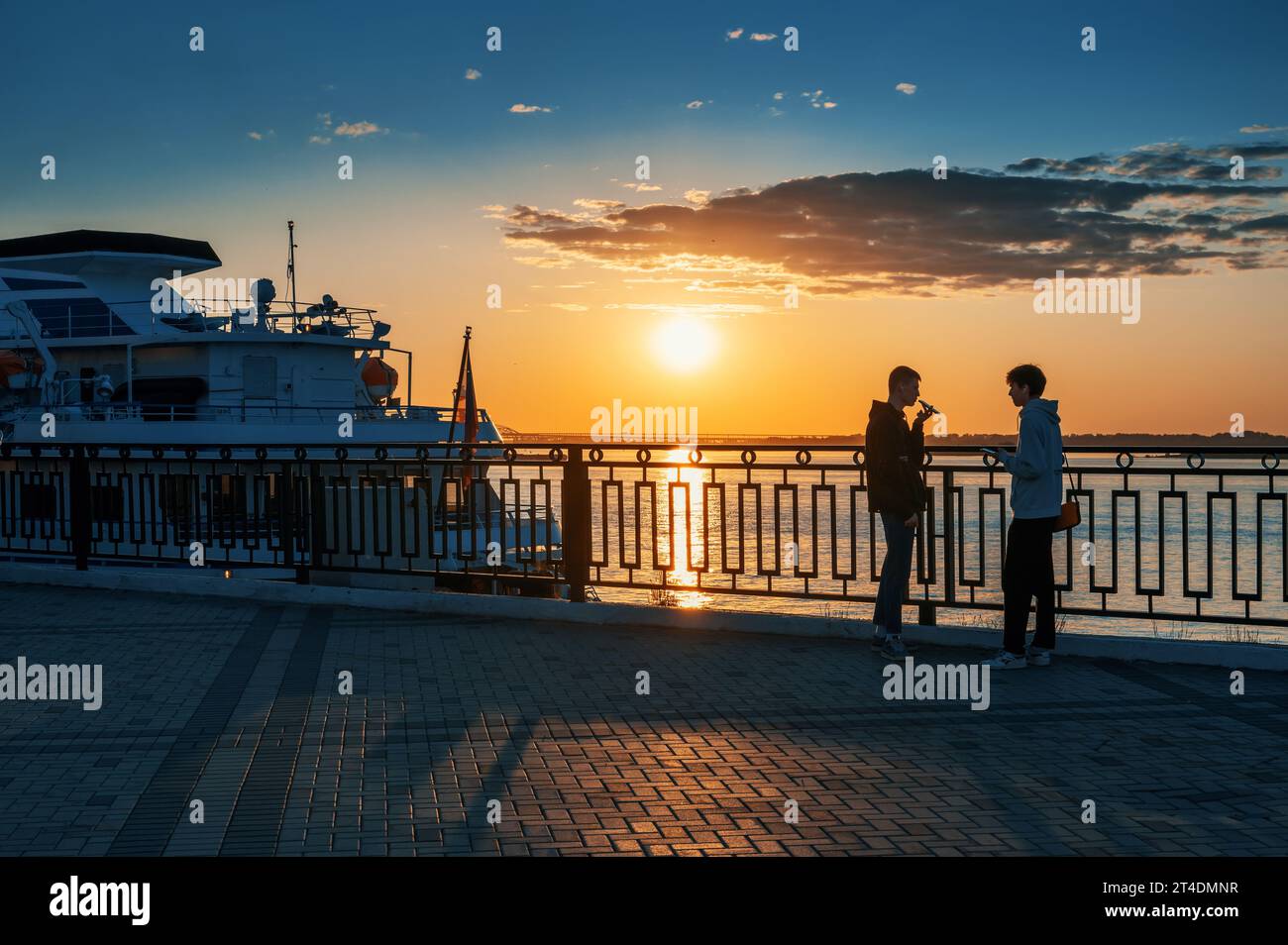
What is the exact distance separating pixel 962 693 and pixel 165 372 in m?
27.6

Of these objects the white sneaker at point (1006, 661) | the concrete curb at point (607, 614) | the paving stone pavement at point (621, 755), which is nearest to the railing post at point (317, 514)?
the concrete curb at point (607, 614)

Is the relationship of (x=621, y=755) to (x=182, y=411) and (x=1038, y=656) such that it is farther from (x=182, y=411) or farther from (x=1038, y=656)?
(x=182, y=411)

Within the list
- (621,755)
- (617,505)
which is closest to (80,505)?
(617,505)

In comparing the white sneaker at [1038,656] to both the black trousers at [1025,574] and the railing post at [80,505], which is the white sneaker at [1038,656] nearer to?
the black trousers at [1025,574]

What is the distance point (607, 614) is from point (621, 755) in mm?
4099

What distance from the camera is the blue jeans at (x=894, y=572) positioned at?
26.2 ft

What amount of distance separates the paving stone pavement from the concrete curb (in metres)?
0.19

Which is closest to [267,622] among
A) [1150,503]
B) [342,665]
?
[342,665]

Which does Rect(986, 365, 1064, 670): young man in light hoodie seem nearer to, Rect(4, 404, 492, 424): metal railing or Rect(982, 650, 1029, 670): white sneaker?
Rect(982, 650, 1029, 670): white sneaker

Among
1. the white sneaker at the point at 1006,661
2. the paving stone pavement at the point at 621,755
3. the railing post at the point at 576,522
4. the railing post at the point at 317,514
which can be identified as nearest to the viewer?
the paving stone pavement at the point at 621,755

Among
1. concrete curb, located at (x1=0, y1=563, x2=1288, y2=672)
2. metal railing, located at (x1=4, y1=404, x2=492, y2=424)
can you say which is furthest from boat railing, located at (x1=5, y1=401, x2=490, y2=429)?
concrete curb, located at (x1=0, y1=563, x2=1288, y2=672)

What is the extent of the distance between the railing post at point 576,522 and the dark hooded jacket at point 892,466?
292 cm
